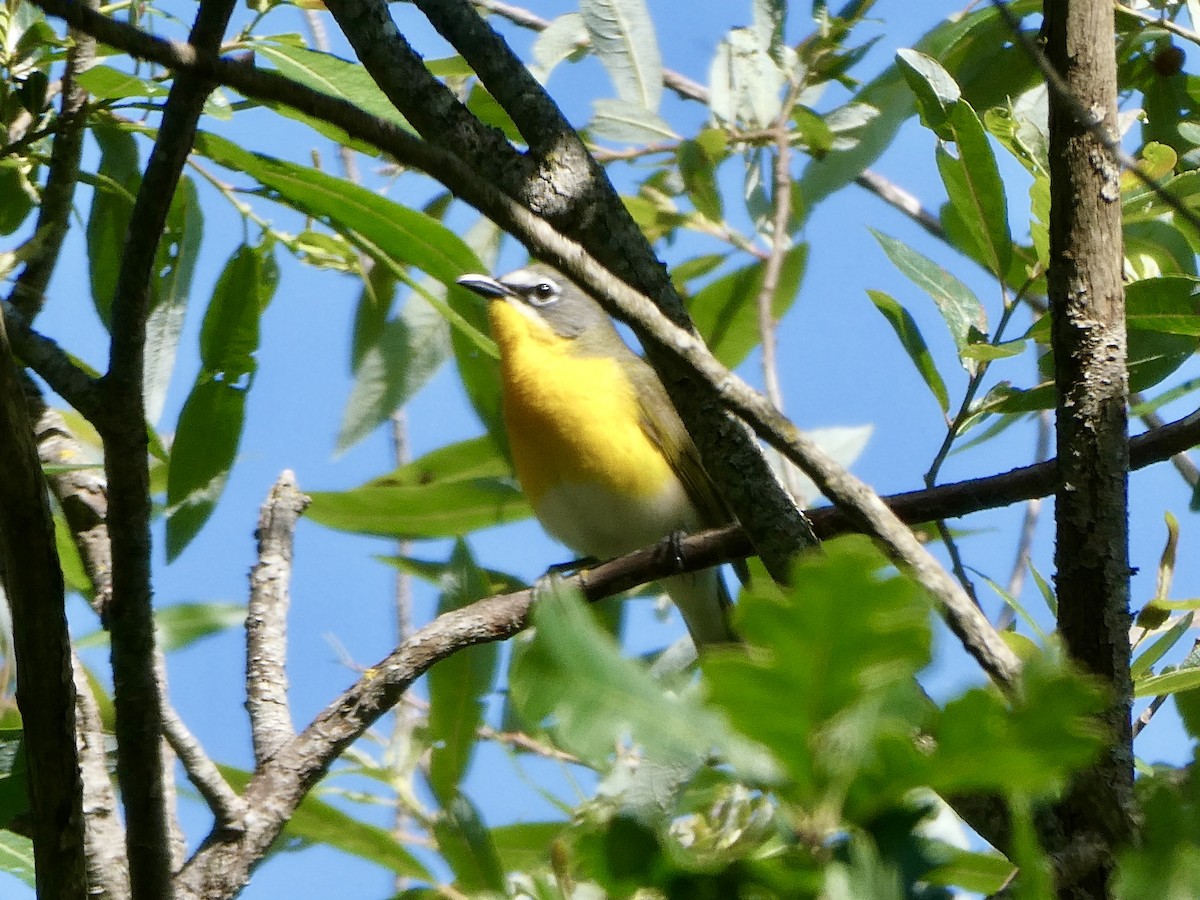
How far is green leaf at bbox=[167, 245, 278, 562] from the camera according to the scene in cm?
225

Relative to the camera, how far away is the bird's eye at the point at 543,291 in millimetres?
4664

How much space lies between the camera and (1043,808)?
1.01 metres

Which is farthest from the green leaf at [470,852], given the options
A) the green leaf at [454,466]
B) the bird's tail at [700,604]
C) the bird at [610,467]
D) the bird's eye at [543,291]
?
the bird's eye at [543,291]

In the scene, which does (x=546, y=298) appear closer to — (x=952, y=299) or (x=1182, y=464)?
(x=1182, y=464)

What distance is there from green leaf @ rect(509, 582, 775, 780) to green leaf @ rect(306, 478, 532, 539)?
242 centimetres

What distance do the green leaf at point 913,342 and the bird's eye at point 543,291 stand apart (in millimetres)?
2755

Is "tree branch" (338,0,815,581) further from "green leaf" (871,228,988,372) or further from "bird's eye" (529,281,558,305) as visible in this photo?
"bird's eye" (529,281,558,305)

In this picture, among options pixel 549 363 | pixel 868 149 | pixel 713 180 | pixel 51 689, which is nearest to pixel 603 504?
pixel 549 363

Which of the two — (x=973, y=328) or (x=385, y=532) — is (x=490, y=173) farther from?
(x=385, y=532)

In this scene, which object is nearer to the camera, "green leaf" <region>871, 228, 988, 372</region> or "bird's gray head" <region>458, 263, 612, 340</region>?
"green leaf" <region>871, 228, 988, 372</region>

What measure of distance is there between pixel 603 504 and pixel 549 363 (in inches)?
21.1

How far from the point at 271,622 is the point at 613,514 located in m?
1.79

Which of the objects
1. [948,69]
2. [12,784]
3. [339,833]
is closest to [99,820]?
[12,784]

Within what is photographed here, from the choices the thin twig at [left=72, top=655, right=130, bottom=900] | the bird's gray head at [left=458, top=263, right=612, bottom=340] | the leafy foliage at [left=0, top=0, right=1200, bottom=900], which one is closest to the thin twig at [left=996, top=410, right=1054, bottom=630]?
the leafy foliage at [left=0, top=0, right=1200, bottom=900]
